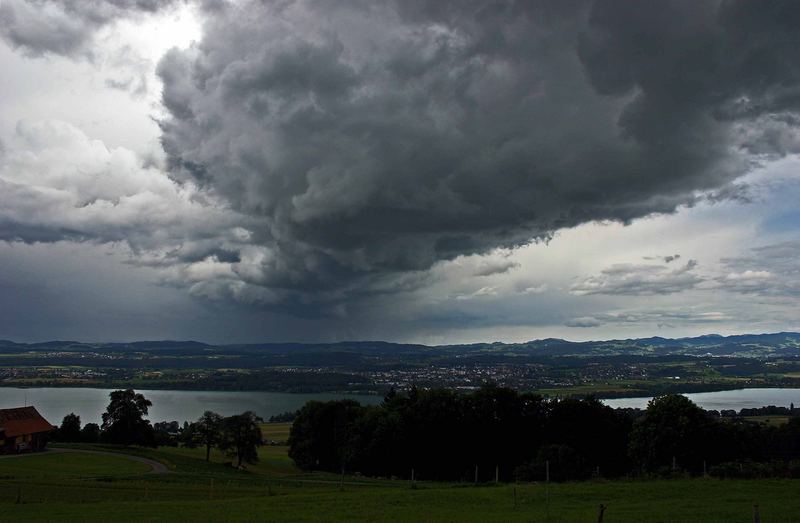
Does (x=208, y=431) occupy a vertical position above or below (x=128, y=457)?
above

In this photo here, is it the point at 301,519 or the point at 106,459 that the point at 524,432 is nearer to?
the point at 106,459

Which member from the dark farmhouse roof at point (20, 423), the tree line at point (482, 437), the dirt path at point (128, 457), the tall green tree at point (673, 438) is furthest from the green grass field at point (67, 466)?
the tall green tree at point (673, 438)

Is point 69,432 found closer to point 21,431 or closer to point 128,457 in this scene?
point 21,431

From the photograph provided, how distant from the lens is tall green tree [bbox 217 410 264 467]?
258ft

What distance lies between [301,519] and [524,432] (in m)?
58.8

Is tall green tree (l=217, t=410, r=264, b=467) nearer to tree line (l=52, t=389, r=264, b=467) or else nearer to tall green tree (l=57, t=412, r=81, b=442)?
tree line (l=52, t=389, r=264, b=467)

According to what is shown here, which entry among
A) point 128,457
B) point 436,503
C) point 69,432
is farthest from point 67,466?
point 436,503

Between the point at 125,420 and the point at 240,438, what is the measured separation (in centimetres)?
1818

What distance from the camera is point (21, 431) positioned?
2788 inches

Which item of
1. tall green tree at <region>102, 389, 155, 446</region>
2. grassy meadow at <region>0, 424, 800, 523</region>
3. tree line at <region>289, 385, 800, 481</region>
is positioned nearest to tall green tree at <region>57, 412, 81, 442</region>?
tall green tree at <region>102, 389, 155, 446</region>

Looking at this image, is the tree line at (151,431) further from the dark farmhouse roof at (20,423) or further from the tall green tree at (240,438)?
the dark farmhouse roof at (20,423)

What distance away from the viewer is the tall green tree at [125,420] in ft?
275

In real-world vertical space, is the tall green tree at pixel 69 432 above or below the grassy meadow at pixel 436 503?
below

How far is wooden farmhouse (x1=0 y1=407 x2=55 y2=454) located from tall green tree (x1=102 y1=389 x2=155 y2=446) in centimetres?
993
